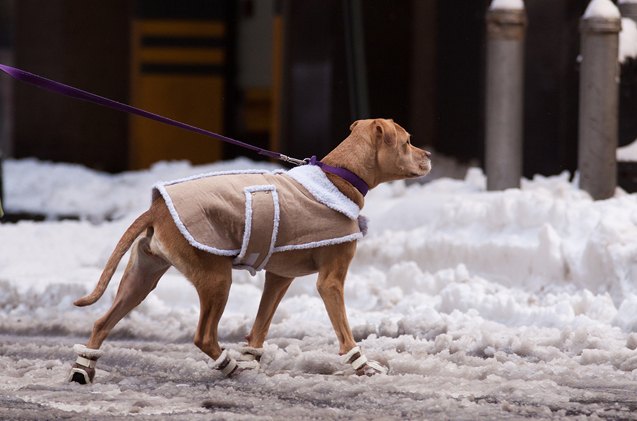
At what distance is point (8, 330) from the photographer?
8281mm

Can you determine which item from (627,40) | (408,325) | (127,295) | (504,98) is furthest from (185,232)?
(627,40)

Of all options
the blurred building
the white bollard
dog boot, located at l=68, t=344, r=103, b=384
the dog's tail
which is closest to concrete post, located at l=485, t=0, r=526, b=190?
the white bollard

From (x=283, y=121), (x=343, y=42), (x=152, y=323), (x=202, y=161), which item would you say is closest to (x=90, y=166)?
(x=202, y=161)

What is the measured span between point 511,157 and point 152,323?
3.72m

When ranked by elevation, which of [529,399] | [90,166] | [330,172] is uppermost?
[330,172]

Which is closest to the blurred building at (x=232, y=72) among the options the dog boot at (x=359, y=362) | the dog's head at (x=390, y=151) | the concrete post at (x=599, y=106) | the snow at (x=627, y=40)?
the snow at (x=627, y=40)

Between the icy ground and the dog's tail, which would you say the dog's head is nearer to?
the icy ground

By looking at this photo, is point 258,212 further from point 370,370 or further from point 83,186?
point 83,186

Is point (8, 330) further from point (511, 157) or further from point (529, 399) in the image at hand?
point (511, 157)

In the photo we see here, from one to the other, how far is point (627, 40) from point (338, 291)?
5169mm

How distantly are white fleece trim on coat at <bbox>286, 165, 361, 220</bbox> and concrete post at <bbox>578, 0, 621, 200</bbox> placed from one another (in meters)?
4.12

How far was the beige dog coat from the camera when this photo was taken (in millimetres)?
6625

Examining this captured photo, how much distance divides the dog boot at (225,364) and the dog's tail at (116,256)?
63 centimetres

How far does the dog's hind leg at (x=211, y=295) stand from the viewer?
6648mm
